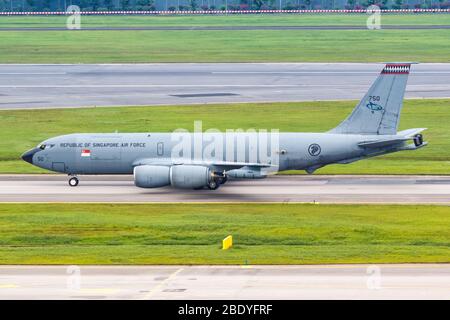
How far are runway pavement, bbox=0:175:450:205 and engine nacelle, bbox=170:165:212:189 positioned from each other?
0.73m

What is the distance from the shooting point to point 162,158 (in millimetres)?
63469

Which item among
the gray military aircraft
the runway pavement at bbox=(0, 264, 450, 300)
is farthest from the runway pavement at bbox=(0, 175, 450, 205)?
the runway pavement at bbox=(0, 264, 450, 300)

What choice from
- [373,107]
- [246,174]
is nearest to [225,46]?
[373,107]

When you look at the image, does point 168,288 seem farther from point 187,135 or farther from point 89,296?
point 187,135

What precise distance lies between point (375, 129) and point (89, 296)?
32.5 m

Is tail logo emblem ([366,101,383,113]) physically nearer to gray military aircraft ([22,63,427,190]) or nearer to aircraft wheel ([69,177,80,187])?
gray military aircraft ([22,63,427,190])

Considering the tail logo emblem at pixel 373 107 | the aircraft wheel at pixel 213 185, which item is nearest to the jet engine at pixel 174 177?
the aircraft wheel at pixel 213 185

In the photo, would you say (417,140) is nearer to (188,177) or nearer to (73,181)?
(188,177)

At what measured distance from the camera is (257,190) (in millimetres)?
62906

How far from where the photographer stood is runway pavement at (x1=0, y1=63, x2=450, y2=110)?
105 meters

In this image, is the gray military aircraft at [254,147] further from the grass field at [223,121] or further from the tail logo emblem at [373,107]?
the grass field at [223,121]

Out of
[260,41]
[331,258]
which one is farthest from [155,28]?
[331,258]

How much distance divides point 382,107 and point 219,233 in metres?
19.5

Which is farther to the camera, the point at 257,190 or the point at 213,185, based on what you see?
the point at 257,190
